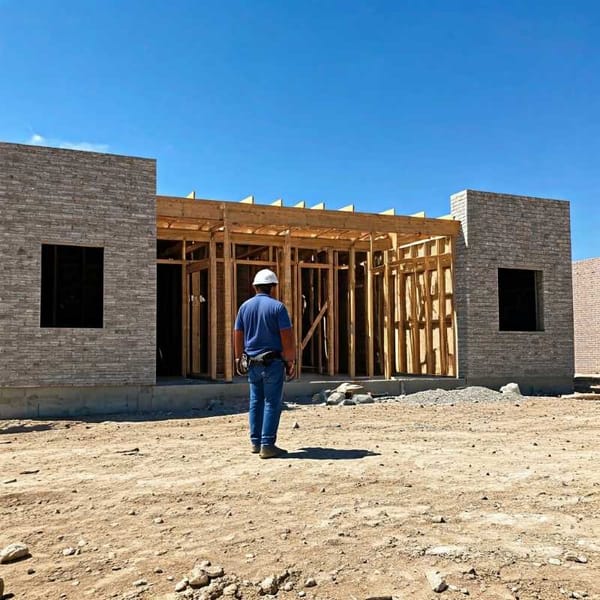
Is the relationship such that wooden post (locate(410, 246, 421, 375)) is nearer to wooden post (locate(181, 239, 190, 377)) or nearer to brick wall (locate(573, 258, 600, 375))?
wooden post (locate(181, 239, 190, 377))

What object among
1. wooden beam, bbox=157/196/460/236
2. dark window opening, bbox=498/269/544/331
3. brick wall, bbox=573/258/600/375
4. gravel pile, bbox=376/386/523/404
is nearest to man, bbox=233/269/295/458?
wooden beam, bbox=157/196/460/236

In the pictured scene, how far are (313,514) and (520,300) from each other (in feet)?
40.6

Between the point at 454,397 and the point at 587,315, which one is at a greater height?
the point at 587,315

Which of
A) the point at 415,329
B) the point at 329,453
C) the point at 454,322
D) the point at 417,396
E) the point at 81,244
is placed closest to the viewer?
the point at 329,453

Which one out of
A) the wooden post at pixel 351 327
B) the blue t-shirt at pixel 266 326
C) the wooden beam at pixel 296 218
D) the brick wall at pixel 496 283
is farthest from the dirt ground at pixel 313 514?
the brick wall at pixel 496 283

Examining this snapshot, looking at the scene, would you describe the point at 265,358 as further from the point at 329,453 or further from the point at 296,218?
the point at 296,218

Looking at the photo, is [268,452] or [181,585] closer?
[181,585]

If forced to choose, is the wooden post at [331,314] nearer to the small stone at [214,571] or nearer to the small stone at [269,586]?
the small stone at [214,571]

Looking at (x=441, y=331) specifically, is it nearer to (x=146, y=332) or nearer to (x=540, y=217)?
(x=540, y=217)

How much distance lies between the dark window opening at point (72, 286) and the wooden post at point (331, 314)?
5.23 m

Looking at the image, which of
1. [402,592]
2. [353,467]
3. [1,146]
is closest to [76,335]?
[1,146]

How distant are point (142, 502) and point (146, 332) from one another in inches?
283

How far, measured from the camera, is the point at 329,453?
7.50 metres

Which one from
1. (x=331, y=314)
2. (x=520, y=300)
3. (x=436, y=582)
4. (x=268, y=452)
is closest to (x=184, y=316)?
(x=331, y=314)
